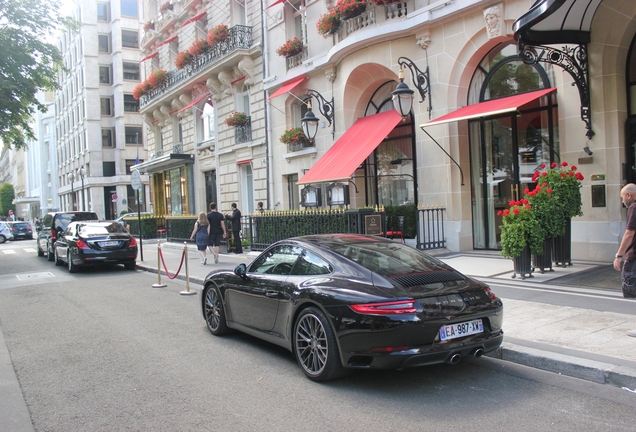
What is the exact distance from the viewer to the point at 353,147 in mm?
15656

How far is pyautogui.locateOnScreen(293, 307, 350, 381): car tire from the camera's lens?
485cm

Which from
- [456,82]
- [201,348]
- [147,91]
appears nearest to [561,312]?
[201,348]

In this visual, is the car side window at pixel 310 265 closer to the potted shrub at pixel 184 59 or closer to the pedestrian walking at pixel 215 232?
the pedestrian walking at pixel 215 232

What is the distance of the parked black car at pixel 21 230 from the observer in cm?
4123

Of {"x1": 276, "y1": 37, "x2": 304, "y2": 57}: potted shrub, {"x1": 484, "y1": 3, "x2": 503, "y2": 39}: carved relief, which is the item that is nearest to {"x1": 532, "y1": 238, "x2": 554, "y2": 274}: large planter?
{"x1": 484, "y1": 3, "x2": 503, "y2": 39}: carved relief

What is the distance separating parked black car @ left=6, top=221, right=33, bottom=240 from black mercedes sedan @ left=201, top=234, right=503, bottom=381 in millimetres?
42038

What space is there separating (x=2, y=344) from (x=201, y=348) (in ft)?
9.52

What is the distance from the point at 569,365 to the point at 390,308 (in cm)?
198

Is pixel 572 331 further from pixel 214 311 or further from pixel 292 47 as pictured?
pixel 292 47

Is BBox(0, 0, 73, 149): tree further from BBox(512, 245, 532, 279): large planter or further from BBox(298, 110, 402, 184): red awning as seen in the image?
BBox(512, 245, 532, 279): large planter

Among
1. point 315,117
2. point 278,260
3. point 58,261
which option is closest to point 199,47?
point 315,117

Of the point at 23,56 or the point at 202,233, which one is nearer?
the point at 202,233

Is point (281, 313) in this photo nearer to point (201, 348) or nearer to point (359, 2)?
point (201, 348)

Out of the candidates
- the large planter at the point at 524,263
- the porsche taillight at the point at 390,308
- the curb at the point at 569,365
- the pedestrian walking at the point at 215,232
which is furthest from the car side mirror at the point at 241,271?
the pedestrian walking at the point at 215,232
